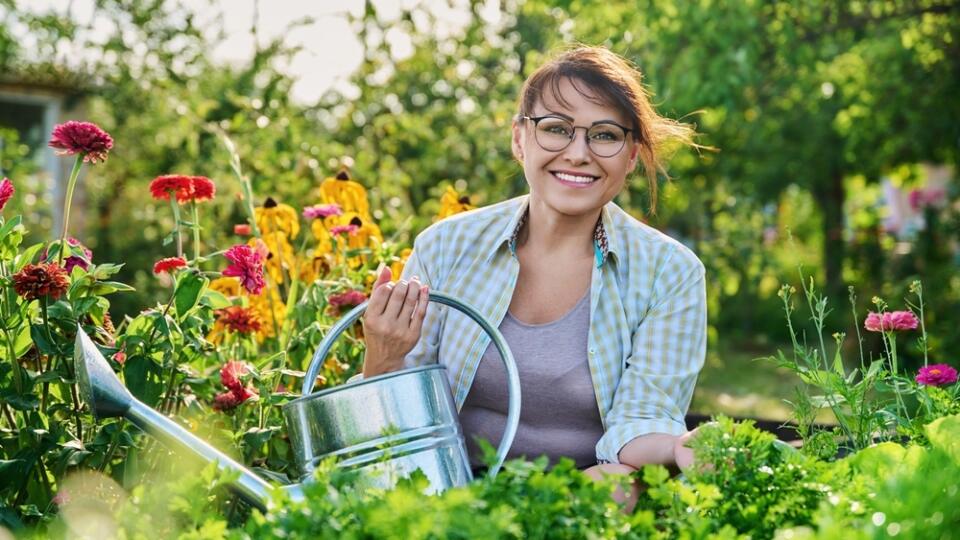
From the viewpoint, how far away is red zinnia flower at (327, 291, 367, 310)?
8.59ft

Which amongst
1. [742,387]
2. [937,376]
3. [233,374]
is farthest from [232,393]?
[742,387]

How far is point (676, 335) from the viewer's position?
6.98 feet

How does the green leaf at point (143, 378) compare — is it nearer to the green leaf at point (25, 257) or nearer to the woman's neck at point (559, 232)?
the green leaf at point (25, 257)

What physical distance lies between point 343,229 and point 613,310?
0.82m

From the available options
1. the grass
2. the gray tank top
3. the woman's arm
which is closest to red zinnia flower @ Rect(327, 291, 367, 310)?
the gray tank top

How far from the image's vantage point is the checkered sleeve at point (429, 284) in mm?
2256

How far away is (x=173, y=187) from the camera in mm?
2396

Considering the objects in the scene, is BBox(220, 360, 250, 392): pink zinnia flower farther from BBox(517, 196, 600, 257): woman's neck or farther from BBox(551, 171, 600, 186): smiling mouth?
BBox(551, 171, 600, 186): smiling mouth

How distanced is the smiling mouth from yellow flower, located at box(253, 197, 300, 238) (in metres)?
0.98

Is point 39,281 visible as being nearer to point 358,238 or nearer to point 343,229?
point 343,229

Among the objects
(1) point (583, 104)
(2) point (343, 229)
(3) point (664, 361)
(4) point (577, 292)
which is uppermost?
(1) point (583, 104)

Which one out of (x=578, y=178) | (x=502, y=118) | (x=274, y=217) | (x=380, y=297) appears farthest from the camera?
(x=502, y=118)

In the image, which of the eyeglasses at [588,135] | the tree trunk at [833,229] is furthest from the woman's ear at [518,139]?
the tree trunk at [833,229]

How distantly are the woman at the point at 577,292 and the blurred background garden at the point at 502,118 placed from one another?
0.95ft
